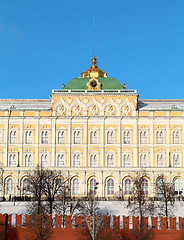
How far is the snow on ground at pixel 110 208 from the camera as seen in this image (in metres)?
68.3

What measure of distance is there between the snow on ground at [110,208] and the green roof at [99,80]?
26457 mm

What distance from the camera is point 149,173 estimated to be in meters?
91.6

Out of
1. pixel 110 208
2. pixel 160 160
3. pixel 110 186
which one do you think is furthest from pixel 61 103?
pixel 110 208

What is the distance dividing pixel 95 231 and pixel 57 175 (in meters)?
38.1

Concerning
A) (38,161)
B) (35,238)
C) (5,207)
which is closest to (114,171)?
(38,161)

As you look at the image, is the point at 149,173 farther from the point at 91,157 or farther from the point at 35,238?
the point at 35,238

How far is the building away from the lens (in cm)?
9188

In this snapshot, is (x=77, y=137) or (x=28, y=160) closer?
(x=28, y=160)

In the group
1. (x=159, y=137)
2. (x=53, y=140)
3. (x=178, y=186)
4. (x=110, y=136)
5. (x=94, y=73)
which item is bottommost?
(x=178, y=186)

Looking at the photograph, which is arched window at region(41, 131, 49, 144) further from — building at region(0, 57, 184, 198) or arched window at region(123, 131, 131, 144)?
arched window at region(123, 131, 131, 144)

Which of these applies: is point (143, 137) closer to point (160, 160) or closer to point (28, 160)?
point (160, 160)

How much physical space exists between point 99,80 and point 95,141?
1153 centimetres

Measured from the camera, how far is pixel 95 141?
94.3 metres

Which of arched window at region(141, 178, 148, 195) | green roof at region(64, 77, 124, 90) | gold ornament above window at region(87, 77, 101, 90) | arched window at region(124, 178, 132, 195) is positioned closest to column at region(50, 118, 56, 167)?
green roof at region(64, 77, 124, 90)
